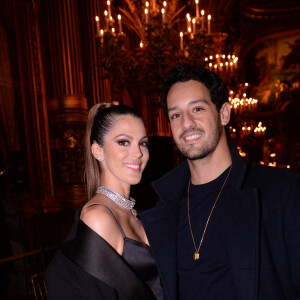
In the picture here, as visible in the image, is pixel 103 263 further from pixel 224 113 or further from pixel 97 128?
pixel 224 113

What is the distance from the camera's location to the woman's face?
7.11 feet

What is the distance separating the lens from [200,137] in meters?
2.07

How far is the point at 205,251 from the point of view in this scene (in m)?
1.87

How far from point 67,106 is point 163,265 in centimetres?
448

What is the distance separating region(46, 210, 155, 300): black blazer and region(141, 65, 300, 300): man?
0.84 feet

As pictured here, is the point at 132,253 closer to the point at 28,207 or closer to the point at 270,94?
the point at 28,207

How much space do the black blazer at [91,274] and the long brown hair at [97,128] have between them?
581 mm

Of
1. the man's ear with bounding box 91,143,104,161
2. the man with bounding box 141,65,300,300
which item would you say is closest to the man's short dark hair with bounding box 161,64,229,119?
the man with bounding box 141,65,300,300

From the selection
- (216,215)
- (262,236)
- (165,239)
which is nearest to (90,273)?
(165,239)

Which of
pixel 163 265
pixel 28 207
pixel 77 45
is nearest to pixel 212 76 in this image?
pixel 163 265

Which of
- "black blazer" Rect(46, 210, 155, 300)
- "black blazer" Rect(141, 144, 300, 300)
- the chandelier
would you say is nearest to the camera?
"black blazer" Rect(141, 144, 300, 300)

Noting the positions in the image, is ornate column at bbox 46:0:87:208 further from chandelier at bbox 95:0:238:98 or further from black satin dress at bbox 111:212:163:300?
black satin dress at bbox 111:212:163:300

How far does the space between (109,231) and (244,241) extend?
0.77 metres

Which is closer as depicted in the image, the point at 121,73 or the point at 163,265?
the point at 163,265
